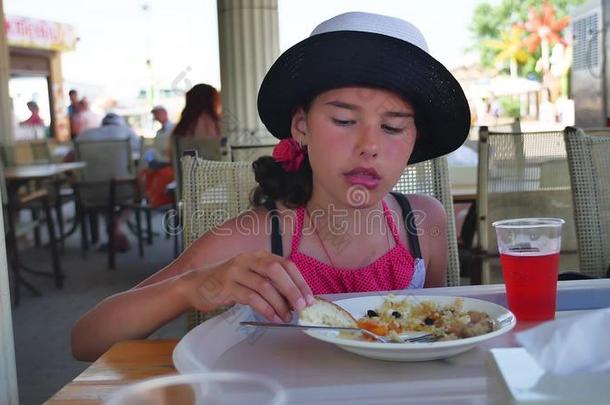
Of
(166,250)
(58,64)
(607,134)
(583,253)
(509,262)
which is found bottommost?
(166,250)

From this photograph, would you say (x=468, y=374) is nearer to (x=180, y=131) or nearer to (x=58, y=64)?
(x=180, y=131)

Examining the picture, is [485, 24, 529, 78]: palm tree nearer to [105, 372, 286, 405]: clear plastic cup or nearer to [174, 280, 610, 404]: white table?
[174, 280, 610, 404]: white table

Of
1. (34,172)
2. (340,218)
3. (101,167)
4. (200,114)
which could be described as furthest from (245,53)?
(340,218)

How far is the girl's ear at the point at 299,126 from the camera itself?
149 centimetres

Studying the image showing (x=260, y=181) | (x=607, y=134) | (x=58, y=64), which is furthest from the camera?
(x=58, y=64)

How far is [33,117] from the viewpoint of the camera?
38.9 ft

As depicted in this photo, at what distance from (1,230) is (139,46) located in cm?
1515

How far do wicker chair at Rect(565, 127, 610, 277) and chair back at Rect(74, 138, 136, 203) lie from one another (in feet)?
15.9

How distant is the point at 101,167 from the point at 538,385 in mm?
6067

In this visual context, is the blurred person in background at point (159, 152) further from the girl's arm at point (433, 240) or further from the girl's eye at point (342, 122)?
the girl's eye at point (342, 122)

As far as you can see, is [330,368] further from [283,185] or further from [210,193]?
[210,193]

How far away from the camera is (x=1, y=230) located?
1.16m

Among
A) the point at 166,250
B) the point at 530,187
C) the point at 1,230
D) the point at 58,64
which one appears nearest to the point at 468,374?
the point at 1,230

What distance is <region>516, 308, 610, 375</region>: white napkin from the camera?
490mm
